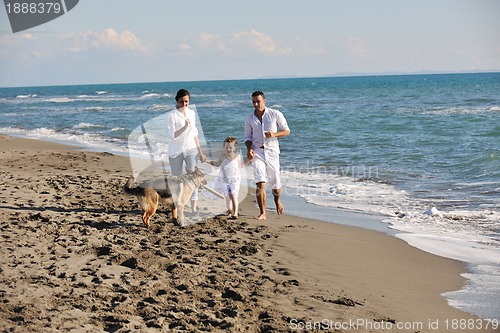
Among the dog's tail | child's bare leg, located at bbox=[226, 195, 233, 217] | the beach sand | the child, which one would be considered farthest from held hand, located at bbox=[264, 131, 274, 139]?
the dog's tail

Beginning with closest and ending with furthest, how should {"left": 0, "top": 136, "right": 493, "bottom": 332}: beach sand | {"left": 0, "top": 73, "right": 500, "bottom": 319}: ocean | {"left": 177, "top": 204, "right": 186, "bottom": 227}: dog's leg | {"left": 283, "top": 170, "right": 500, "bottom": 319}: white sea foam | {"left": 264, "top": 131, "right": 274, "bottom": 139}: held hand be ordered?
1. {"left": 0, "top": 136, "right": 493, "bottom": 332}: beach sand
2. {"left": 283, "top": 170, "right": 500, "bottom": 319}: white sea foam
3. {"left": 0, "top": 73, "right": 500, "bottom": 319}: ocean
4. {"left": 177, "top": 204, "right": 186, "bottom": 227}: dog's leg
5. {"left": 264, "top": 131, "right": 274, "bottom": 139}: held hand

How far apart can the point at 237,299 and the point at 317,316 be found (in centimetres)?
74

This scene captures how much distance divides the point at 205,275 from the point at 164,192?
2.14 metres

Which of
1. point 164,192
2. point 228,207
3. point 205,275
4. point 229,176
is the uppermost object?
point 229,176

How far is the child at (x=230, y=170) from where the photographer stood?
7.83m

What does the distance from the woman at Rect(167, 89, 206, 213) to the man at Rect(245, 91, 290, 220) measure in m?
0.81

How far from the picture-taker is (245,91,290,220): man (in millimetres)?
7887

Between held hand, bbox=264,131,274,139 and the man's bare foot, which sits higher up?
held hand, bbox=264,131,274,139

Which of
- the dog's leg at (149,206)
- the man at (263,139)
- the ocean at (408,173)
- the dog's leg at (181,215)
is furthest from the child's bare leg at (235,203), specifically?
the ocean at (408,173)

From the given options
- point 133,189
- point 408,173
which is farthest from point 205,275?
point 408,173

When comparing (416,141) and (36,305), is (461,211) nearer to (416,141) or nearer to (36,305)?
(36,305)

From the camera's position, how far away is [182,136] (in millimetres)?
7652

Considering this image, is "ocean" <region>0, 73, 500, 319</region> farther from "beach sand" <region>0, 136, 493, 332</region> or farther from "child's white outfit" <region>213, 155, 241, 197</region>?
"child's white outfit" <region>213, 155, 241, 197</region>

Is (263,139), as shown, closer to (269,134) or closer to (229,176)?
(269,134)
